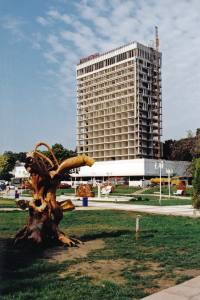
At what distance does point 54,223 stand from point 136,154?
106 m

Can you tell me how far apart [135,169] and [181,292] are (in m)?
101

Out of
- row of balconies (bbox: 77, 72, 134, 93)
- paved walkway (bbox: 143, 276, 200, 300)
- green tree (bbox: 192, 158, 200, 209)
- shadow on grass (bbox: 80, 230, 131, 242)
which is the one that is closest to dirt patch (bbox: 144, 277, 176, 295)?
paved walkway (bbox: 143, 276, 200, 300)

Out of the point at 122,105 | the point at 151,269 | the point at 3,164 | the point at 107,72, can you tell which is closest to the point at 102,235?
the point at 151,269

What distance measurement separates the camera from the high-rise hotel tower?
12139cm

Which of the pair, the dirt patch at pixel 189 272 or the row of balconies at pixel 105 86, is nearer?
the dirt patch at pixel 189 272

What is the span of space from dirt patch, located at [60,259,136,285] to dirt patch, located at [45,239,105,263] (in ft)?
2.63

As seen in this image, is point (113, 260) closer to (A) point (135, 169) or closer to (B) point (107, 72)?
(A) point (135, 169)

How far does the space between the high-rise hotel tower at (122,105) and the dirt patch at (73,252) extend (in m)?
105

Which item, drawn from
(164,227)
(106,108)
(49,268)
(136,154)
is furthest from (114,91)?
(49,268)

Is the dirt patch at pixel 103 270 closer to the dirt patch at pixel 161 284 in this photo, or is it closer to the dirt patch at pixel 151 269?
the dirt patch at pixel 151 269

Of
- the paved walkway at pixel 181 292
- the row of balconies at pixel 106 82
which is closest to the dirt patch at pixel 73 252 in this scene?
the paved walkway at pixel 181 292

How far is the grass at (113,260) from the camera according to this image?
750cm

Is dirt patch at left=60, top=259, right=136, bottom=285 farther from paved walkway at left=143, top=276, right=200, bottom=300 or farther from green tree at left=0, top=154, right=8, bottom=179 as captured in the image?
green tree at left=0, top=154, right=8, bottom=179

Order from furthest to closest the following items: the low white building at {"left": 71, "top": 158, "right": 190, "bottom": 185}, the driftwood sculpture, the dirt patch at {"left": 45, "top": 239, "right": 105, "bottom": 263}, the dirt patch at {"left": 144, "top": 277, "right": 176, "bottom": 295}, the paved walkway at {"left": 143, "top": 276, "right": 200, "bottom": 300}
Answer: the low white building at {"left": 71, "top": 158, "right": 190, "bottom": 185} → the driftwood sculpture → the dirt patch at {"left": 45, "top": 239, "right": 105, "bottom": 263} → the dirt patch at {"left": 144, "top": 277, "right": 176, "bottom": 295} → the paved walkway at {"left": 143, "top": 276, "right": 200, "bottom": 300}
